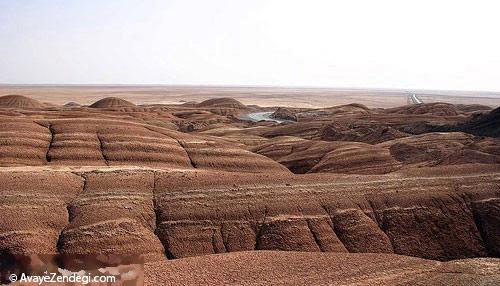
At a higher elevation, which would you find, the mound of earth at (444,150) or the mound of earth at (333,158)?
the mound of earth at (444,150)

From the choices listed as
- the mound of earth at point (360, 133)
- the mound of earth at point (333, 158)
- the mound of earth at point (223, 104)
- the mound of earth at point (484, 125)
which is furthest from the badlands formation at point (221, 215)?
the mound of earth at point (223, 104)

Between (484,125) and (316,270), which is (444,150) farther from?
(316,270)

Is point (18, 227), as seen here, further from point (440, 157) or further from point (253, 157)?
point (440, 157)

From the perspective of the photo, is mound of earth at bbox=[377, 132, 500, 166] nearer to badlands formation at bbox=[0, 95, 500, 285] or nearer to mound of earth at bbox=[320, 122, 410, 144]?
badlands formation at bbox=[0, 95, 500, 285]

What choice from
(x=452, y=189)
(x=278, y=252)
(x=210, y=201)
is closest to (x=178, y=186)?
(x=210, y=201)

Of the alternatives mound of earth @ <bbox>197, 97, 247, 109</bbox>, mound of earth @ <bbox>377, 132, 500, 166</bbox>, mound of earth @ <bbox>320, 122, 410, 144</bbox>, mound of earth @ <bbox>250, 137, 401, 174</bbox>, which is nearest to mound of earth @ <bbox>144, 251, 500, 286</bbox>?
mound of earth @ <bbox>250, 137, 401, 174</bbox>

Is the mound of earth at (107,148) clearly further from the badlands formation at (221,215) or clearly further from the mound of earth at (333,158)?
the mound of earth at (333,158)

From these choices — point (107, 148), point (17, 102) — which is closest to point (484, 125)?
point (107, 148)
